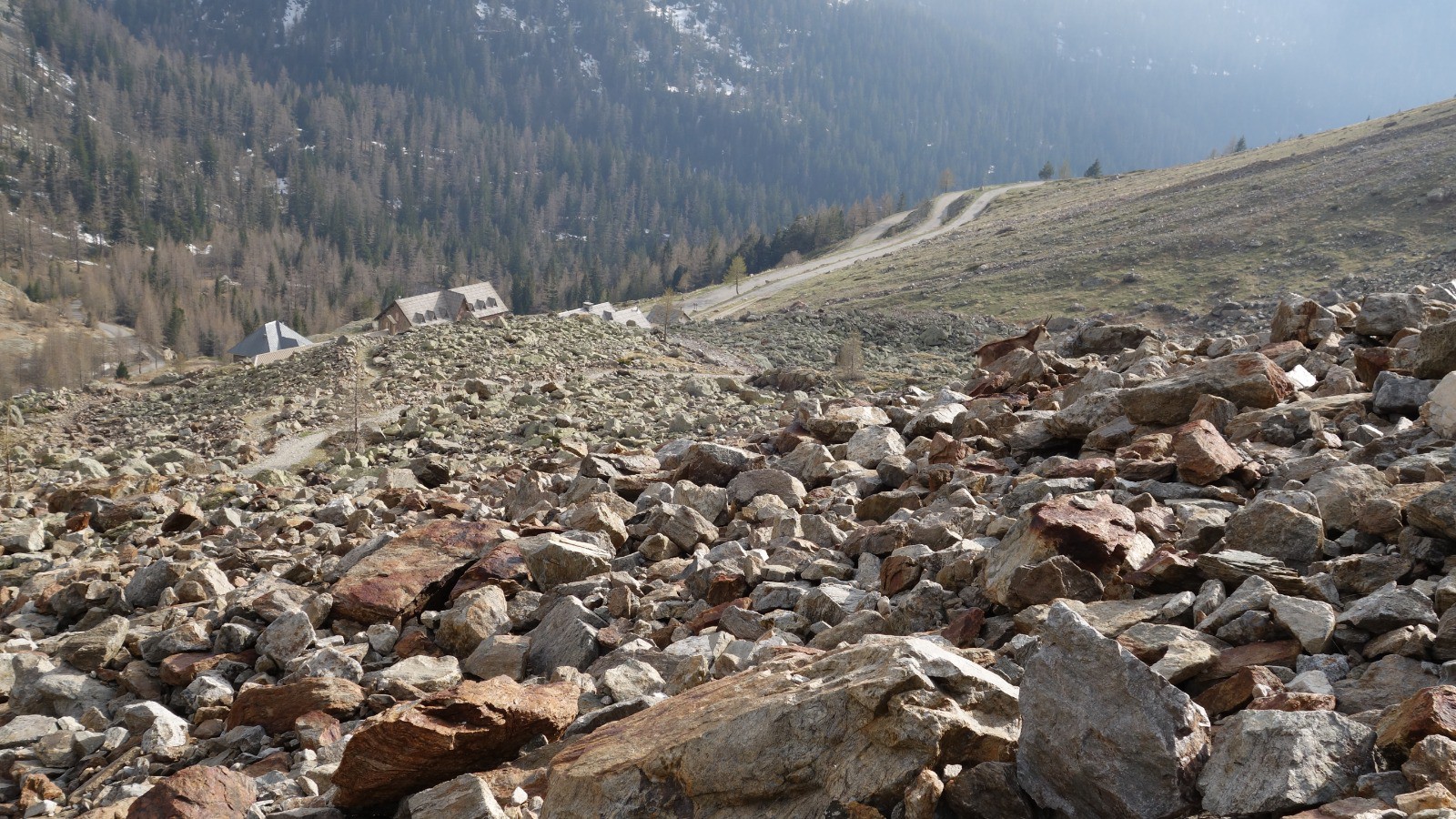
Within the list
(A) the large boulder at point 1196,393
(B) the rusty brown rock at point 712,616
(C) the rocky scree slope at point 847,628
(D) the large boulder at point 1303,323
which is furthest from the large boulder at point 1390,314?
(B) the rusty brown rock at point 712,616

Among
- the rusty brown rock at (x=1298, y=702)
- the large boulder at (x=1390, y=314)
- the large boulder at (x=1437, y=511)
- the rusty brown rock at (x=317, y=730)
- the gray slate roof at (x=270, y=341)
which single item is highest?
the large boulder at (x=1390, y=314)

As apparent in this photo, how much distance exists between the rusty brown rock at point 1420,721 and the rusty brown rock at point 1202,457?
14.1 ft

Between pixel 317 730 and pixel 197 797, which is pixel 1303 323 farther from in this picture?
pixel 197 797

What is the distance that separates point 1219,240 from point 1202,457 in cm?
5984

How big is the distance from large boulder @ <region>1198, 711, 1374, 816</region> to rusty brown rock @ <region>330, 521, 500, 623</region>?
20.2ft

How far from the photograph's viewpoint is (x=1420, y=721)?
315 cm

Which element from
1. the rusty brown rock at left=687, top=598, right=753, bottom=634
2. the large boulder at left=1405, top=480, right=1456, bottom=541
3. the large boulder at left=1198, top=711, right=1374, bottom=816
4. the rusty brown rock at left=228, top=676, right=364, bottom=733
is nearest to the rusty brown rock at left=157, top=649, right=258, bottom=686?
the rusty brown rock at left=228, top=676, right=364, bottom=733

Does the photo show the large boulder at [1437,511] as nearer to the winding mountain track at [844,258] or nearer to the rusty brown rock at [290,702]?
Result: the rusty brown rock at [290,702]

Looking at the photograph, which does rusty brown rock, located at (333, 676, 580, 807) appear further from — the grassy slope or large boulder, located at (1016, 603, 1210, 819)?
the grassy slope

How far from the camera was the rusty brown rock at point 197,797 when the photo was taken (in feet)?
15.0

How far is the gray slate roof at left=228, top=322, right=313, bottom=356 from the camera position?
75312 millimetres

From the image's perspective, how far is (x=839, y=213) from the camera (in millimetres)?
135750

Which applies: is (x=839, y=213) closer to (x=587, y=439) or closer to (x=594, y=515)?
(x=587, y=439)

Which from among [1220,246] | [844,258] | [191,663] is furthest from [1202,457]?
[844,258]
